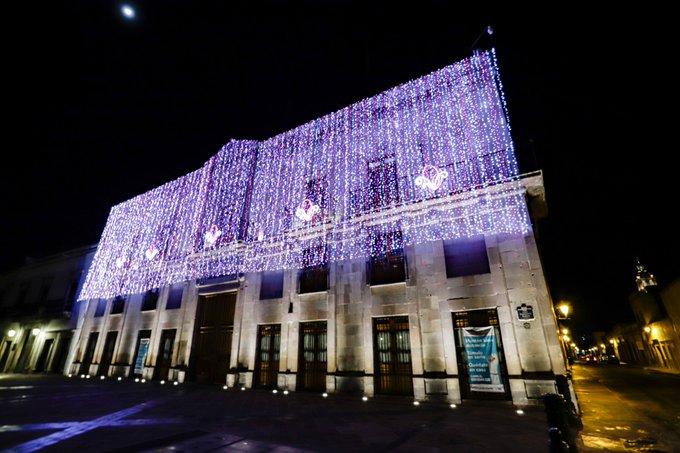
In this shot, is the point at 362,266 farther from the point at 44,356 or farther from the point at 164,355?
the point at 44,356

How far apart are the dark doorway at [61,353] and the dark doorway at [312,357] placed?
19.6 metres

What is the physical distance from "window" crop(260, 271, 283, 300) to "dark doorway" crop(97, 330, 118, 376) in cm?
1205

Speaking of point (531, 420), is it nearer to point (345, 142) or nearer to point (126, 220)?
point (345, 142)

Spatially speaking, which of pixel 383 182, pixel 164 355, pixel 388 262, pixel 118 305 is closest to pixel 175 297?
pixel 164 355

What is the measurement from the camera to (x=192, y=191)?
2078cm

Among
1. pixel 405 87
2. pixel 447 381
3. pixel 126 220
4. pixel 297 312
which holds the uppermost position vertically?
pixel 405 87

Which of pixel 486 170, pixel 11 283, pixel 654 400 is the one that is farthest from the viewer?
pixel 11 283

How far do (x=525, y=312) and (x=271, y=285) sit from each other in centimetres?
1038

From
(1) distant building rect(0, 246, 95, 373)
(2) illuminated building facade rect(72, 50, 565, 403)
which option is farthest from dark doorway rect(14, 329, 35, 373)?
(2) illuminated building facade rect(72, 50, 565, 403)

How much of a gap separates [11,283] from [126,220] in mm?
17089

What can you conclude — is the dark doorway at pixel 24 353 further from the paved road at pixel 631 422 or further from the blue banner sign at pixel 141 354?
the paved road at pixel 631 422

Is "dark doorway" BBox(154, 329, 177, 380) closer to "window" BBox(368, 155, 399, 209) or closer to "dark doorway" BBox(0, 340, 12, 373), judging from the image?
"window" BBox(368, 155, 399, 209)

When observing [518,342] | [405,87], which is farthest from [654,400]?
[405,87]

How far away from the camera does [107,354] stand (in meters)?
19.7
